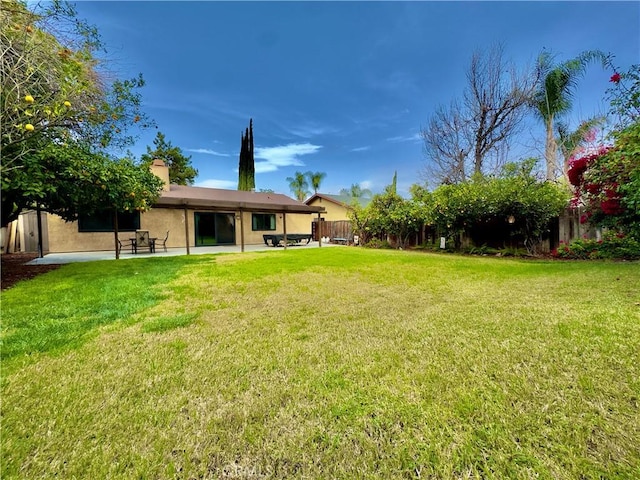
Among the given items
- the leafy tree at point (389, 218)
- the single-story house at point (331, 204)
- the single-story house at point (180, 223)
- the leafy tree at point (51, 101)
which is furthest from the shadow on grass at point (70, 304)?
the single-story house at point (331, 204)

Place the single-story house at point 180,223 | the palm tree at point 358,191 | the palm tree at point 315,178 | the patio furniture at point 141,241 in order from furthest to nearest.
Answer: the palm tree at point 315,178
the palm tree at point 358,191
the single-story house at point 180,223
the patio furniture at point 141,241

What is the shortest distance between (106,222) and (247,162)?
21839 mm

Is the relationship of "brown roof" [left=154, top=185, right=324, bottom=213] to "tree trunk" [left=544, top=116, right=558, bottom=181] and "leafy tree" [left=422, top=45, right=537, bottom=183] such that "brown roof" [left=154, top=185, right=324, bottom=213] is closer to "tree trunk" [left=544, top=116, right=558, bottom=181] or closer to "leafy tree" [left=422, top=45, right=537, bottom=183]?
"leafy tree" [left=422, top=45, right=537, bottom=183]

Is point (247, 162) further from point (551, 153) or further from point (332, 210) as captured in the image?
point (551, 153)

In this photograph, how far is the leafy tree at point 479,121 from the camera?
13.8 meters

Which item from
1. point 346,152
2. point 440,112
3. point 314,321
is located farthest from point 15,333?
point 346,152

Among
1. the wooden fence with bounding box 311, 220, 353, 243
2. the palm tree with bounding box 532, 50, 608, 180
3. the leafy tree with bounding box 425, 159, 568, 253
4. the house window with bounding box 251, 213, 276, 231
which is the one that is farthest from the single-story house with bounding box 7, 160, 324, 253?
the palm tree with bounding box 532, 50, 608, 180

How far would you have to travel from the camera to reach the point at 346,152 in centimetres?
2678

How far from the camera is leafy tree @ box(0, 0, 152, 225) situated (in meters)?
3.75

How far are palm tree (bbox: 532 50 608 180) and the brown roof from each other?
1178 centimetres

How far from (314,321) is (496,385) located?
2029 mm

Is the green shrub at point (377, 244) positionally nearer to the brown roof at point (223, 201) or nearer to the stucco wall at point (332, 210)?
the brown roof at point (223, 201)

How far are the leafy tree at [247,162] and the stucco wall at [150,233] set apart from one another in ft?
55.0

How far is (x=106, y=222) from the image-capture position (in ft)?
41.3
